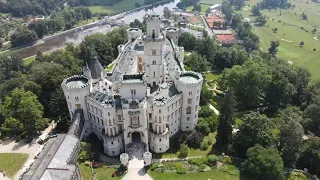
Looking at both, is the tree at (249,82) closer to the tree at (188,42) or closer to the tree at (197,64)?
the tree at (197,64)

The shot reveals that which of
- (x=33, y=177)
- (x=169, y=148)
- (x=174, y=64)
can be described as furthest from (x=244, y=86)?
(x=33, y=177)

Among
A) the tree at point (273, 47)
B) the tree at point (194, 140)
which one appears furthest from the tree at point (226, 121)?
the tree at point (273, 47)

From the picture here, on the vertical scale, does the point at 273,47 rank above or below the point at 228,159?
above

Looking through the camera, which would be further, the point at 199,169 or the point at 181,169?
the point at 199,169

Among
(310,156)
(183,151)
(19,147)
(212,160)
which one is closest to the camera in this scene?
(212,160)

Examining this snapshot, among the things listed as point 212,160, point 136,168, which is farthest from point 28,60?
point 212,160

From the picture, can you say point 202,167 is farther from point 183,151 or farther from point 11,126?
point 11,126
